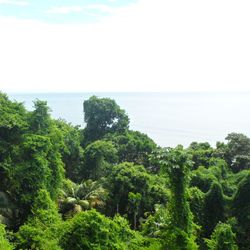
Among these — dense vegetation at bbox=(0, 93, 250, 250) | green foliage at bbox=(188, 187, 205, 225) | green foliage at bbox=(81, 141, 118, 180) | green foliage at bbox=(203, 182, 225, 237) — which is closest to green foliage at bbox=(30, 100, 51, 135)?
dense vegetation at bbox=(0, 93, 250, 250)

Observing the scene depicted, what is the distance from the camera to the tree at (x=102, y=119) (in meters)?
42.3

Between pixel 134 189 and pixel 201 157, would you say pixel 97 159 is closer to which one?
pixel 134 189

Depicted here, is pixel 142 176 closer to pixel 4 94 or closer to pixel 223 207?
pixel 223 207

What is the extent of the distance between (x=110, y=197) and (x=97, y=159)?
733 centimetres

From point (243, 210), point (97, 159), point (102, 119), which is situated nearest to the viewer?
point (243, 210)

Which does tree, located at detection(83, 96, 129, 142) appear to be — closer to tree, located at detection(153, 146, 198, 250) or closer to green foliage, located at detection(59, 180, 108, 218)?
green foliage, located at detection(59, 180, 108, 218)

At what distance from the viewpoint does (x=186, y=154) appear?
508 inches

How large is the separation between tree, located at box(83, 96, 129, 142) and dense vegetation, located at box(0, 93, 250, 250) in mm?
10340

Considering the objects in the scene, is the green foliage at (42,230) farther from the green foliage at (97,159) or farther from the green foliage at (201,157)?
the green foliage at (201,157)

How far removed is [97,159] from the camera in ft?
102

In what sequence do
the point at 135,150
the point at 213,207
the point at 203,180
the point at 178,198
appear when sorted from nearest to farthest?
1. the point at 178,198
2. the point at 213,207
3. the point at 203,180
4. the point at 135,150

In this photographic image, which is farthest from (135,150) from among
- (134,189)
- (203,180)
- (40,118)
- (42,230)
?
(42,230)

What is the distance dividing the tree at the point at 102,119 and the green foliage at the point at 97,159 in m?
10.4

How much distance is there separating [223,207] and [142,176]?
5.29 metres
